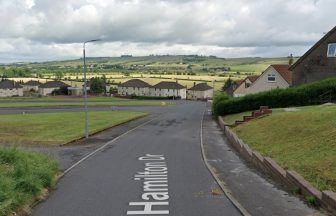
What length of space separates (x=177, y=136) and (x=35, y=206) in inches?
1026

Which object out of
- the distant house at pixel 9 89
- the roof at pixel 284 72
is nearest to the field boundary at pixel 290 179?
the roof at pixel 284 72

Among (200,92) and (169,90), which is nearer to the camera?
(200,92)

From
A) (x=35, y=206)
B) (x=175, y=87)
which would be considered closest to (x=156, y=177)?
(x=35, y=206)

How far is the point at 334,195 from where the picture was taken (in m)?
11.6

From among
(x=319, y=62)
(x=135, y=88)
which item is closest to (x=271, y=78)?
(x=319, y=62)

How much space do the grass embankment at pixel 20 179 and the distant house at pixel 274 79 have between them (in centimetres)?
5964

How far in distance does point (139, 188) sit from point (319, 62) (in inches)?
1726

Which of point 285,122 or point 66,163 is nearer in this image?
point 66,163

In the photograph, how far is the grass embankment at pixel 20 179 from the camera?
1215 centimetres

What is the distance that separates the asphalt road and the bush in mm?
20986

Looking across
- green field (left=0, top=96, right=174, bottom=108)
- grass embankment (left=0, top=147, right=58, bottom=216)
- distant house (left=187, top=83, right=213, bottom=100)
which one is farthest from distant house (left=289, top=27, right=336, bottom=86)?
distant house (left=187, top=83, right=213, bottom=100)

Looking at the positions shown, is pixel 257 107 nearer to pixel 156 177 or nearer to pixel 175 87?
pixel 156 177

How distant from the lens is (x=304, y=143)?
19.8 metres

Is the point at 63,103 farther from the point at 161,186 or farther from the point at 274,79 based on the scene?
the point at 161,186
